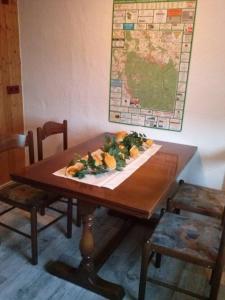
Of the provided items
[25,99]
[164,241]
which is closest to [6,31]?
[25,99]

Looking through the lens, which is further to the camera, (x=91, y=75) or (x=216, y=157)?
(x=91, y=75)

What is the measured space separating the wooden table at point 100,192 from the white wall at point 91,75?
33cm

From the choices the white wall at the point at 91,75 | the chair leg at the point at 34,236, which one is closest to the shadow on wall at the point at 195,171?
the white wall at the point at 91,75

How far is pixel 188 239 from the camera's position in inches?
64.5

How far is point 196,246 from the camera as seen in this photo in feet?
5.19

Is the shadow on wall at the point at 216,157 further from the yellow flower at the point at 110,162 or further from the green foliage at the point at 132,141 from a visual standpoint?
the yellow flower at the point at 110,162

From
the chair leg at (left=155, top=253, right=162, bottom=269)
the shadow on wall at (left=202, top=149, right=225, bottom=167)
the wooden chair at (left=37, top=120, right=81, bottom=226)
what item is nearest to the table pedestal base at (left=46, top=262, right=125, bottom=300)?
the chair leg at (left=155, top=253, right=162, bottom=269)

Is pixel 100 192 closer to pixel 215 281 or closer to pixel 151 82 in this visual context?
pixel 215 281

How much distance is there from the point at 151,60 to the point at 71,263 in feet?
5.72

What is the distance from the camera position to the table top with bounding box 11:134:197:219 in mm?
1426

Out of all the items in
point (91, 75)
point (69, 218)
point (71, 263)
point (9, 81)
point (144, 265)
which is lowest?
point (71, 263)

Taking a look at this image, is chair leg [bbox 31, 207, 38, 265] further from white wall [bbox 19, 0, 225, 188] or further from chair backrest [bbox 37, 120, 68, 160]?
white wall [bbox 19, 0, 225, 188]

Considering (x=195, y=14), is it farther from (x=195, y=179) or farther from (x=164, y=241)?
(x=164, y=241)

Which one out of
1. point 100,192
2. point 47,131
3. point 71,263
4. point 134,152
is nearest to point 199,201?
point 134,152
